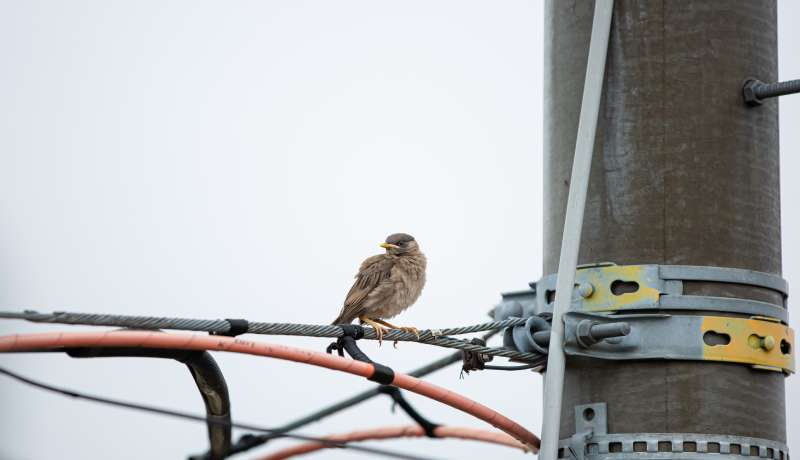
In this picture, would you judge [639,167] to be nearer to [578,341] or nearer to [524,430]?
[578,341]

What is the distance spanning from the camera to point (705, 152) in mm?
7254

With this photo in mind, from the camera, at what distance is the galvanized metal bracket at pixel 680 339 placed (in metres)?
6.98

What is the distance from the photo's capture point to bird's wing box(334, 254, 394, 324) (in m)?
10.4

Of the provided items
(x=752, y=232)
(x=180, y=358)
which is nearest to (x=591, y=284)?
(x=752, y=232)

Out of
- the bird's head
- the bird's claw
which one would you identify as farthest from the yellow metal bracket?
the bird's head

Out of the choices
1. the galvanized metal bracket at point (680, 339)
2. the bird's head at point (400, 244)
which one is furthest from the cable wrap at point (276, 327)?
the bird's head at point (400, 244)

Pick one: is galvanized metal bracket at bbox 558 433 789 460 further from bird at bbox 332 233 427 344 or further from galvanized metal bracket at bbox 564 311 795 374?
bird at bbox 332 233 427 344

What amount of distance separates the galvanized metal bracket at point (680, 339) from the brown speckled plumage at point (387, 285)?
3513 millimetres

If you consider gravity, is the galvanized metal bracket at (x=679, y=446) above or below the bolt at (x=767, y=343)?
below

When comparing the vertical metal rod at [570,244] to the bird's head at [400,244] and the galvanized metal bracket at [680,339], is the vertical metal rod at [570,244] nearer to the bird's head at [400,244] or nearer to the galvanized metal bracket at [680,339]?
the galvanized metal bracket at [680,339]

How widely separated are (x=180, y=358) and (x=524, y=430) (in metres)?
2.00

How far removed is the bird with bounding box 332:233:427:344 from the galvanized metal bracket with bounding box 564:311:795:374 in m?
3.38

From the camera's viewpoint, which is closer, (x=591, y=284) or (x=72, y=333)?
(x=72, y=333)

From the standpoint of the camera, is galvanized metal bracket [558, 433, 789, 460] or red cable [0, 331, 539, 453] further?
galvanized metal bracket [558, 433, 789, 460]
